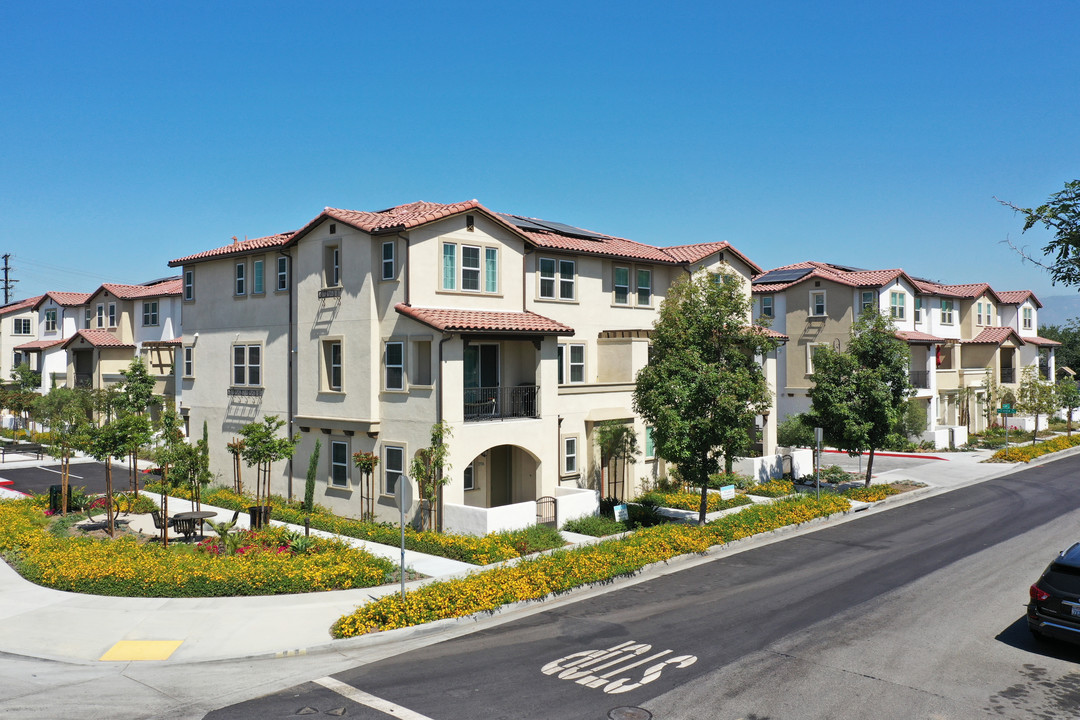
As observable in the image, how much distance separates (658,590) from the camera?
643 inches

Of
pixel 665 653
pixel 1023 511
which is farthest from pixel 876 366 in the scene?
pixel 665 653

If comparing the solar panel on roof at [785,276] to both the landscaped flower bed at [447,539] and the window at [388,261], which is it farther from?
the landscaped flower bed at [447,539]

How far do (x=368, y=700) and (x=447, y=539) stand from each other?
8.86 meters

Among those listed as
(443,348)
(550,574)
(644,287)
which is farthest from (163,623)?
(644,287)

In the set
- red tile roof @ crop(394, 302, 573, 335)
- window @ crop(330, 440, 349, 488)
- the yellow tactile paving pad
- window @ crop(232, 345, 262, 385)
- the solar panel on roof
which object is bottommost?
the yellow tactile paving pad

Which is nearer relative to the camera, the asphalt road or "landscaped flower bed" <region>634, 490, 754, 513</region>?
the asphalt road

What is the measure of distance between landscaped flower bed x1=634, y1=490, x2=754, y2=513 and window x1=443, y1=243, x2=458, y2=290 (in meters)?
9.68

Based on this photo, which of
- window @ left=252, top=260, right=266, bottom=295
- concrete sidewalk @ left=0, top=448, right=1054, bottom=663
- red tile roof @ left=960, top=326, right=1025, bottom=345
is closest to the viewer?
concrete sidewalk @ left=0, top=448, right=1054, bottom=663

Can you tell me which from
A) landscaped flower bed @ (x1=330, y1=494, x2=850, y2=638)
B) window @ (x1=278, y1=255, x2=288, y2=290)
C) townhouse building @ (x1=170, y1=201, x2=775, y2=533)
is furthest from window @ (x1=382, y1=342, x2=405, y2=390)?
landscaped flower bed @ (x1=330, y1=494, x2=850, y2=638)

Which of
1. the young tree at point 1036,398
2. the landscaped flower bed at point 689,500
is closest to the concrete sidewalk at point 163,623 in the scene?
the landscaped flower bed at point 689,500

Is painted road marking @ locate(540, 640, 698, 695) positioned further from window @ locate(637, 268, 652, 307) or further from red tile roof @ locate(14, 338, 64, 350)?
red tile roof @ locate(14, 338, 64, 350)

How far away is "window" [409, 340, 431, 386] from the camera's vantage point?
22.2m

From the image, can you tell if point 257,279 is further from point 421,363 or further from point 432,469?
point 432,469

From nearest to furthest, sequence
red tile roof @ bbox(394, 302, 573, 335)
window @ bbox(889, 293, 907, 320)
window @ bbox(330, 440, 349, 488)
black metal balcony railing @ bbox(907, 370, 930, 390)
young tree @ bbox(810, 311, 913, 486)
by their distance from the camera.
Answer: red tile roof @ bbox(394, 302, 573, 335) < window @ bbox(330, 440, 349, 488) < young tree @ bbox(810, 311, 913, 486) < window @ bbox(889, 293, 907, 320) < black metal balcony railing @ bbox(907, 370, 930, 390)
